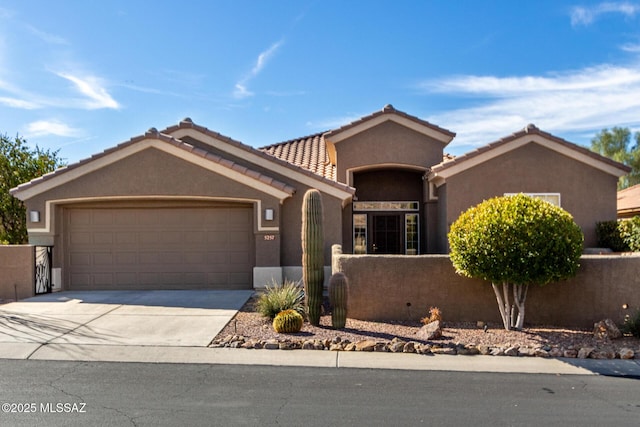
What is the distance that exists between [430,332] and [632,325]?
3923 millimetres

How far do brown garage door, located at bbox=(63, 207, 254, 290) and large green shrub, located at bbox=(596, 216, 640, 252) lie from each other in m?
10.6

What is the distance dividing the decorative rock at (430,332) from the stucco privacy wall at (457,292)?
1153mm

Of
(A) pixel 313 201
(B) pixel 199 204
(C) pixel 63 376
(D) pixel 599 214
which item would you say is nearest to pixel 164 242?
(B) pixel 199 204

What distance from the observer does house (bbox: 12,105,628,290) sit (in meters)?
13.4

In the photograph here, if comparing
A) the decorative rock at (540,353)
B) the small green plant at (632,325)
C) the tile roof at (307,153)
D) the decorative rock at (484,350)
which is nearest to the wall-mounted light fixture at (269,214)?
the tile roof at (307,153)

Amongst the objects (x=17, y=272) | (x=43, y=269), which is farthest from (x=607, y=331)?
(x=17, y=272)

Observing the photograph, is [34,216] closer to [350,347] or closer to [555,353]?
[350,347]

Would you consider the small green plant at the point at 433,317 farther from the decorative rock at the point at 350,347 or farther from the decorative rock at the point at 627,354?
the decorative rock at the point at 627,354

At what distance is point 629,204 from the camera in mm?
21141

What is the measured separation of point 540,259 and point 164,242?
32.9 ft

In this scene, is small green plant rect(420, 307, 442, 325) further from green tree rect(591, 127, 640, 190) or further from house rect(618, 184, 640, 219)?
green tree rect(591, 127, 640, 190)

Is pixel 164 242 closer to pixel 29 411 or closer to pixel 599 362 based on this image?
pixel 29 411

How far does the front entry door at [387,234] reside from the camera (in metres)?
17.3

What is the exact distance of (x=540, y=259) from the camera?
28.9 feet
